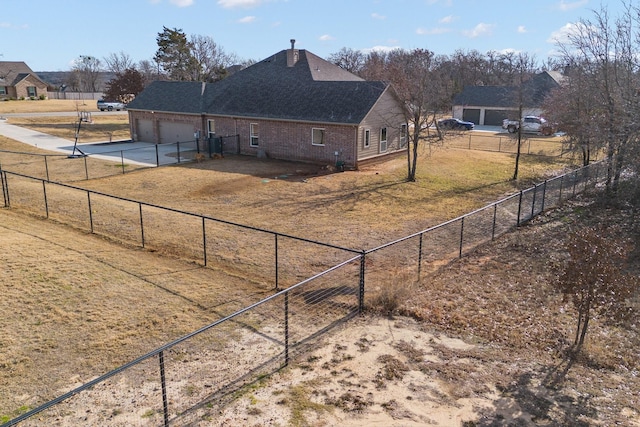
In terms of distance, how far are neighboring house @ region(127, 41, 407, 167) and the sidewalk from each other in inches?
105

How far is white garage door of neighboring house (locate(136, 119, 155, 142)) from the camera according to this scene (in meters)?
38.4

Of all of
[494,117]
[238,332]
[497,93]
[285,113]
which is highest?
[497,93]

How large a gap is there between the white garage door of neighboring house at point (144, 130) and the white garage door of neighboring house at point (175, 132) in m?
1.43

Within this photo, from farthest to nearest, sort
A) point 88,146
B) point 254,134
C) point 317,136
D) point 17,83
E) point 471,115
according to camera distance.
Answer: point 17,83 → point 471,115 → point 88,146 → point 254,134 → point 317,136

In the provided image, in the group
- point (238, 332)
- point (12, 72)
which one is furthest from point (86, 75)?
point (238, 332)

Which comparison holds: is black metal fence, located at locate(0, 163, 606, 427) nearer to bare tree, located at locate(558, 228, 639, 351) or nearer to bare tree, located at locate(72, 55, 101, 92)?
bare tree, located at locate(558, 228, 639, 351)

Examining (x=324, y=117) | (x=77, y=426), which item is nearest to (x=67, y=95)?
(x=324, y=117)

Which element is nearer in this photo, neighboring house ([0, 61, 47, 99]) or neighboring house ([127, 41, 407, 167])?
neighboring house ([127, 41, 407, 167])

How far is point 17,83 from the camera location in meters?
83.5

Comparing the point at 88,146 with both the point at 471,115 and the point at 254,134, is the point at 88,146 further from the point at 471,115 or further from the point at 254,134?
the point at 471,115

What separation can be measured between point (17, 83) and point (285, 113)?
75.8m

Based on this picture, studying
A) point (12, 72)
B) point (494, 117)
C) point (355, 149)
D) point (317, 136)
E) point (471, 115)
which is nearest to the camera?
point (355, 149)

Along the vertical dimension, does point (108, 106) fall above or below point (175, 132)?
above

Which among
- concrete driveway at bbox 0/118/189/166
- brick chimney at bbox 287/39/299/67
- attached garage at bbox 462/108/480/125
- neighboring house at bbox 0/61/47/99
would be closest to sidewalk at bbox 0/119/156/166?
concrete driveway at bbox 0/118/189/166
